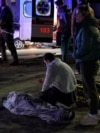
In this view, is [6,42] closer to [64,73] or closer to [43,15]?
[43,15]

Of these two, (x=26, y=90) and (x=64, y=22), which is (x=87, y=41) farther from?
(x=64, y=22)

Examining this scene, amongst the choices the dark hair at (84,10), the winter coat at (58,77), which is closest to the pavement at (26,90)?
the winter coat at (58,77)

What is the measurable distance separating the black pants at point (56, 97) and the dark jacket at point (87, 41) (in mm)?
908

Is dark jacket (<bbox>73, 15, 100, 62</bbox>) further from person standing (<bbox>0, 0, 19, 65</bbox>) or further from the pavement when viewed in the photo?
person standing (<bbox>0, 0, 19, 65</bbox>)

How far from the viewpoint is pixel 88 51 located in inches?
272

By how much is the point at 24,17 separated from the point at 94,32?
501 inches

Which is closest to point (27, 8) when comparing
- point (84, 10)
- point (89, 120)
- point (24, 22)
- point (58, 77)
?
point (24, 22)

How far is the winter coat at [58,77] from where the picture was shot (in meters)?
7.70

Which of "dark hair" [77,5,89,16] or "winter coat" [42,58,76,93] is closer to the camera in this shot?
"dark hair" [77,5,89,16]

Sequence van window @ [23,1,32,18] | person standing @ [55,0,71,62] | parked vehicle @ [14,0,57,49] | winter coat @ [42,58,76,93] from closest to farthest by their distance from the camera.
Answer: winter coat @ [42,58,76,93] < person standing @ [55,0,71,62] < parked vehicle @ [14,0,57,49] < van window @ [23,1,32,18]

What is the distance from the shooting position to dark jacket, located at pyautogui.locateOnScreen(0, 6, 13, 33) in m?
13.4

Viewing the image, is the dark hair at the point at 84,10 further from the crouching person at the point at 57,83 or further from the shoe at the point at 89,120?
the shoe at the point at 89,120

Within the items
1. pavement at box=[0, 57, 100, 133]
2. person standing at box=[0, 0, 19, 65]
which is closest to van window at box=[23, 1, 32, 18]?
pavement at box=[0, 57, 100, 133]

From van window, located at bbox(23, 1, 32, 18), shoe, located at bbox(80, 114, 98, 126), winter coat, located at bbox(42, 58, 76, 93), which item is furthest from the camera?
van window, located at bbox(23, 1, 32, 18)
